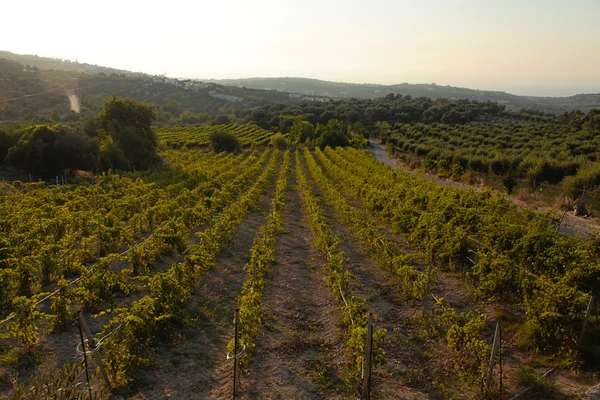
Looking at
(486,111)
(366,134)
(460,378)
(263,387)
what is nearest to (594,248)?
(460,378)

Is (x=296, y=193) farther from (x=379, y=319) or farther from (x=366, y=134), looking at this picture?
(x=366, y=134)

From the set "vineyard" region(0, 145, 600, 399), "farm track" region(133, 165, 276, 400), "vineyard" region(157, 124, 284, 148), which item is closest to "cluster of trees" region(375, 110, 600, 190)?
"vineyard" region(0, 145, 600, 399)

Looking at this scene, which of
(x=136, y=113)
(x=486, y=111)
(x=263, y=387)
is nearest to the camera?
(x=263, y=387)

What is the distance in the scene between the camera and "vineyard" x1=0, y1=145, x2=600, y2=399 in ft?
20.7

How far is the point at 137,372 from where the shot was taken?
21.5 ft

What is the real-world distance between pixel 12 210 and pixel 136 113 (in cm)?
2342

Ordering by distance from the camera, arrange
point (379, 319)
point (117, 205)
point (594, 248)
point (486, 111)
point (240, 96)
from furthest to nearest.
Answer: point (240, 96) < point (486, 111) < point (117, 205) < point (379, 319) < point (594, 248)

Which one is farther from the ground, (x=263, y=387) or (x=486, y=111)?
(x=486, y=111)

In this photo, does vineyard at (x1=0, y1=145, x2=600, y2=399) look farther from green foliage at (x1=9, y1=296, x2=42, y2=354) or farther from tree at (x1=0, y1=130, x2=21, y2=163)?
tree at (x1=0, y1=130, x2=21, y2=163)

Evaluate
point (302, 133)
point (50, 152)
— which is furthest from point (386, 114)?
point (50, 152)

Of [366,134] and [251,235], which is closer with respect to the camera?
[251,235]

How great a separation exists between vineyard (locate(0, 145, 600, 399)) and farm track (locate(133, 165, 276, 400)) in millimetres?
33

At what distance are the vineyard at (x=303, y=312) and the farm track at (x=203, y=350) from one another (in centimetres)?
3

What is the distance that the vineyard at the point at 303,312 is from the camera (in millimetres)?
6309
